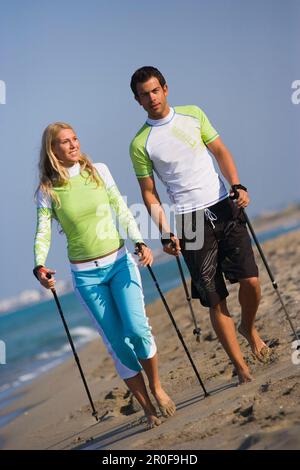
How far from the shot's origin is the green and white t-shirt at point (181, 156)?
6.67 metres

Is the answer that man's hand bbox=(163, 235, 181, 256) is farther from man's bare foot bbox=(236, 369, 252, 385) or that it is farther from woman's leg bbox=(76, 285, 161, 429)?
man's bare foot bbox=(236, 369, 252, 385)

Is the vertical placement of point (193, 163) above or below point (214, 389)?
above

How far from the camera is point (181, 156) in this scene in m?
6.65

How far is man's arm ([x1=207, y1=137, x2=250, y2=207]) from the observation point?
6.88 m

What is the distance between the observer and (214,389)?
7.35m

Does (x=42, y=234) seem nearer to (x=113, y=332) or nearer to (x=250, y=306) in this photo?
(x=113, y=332)

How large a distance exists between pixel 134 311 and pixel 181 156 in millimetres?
1191

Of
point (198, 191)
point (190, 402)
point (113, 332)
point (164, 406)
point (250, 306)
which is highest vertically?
point (198, 191)

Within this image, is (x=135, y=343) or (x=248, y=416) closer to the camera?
(x=248, y=416)

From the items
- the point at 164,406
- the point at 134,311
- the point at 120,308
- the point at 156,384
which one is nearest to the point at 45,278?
the point at 120,308

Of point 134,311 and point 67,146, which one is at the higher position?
point 67,146
